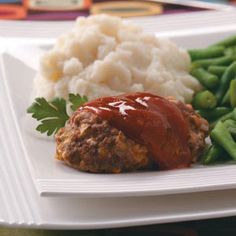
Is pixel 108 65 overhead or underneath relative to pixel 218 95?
overhead

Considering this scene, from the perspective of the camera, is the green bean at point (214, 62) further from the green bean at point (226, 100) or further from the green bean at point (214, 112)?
the green bean at point (214, 112)

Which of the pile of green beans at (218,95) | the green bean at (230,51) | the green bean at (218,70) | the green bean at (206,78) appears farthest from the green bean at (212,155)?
→ the green bean at (230,51)

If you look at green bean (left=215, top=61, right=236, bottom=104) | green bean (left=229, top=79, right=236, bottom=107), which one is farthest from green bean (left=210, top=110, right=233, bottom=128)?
green bean (left=215, top=61, right=236, bottom=104)

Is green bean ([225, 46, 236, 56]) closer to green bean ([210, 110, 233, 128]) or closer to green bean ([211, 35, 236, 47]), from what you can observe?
green bean ([211, 35, 236, 47])

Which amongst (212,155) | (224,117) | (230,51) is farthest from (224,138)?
(230,51)

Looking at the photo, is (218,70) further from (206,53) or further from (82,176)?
(82,176)

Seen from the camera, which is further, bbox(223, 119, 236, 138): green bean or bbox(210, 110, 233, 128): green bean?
bbox(210, 110, 233, 128): green bean

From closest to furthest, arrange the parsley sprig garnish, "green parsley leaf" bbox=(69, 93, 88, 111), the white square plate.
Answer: the white square plate < the parsley sprig garnish < "green parsley leaf" bbox=(69, 93, 88, 111)
